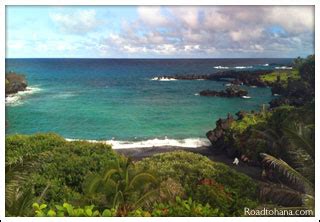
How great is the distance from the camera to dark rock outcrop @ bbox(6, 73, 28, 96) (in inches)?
498

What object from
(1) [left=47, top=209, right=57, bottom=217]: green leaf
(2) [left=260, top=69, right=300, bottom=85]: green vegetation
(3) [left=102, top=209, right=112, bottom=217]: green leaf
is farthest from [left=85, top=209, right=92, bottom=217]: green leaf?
(2) [left=260, top=69, right=300, bottom=85]: green vegetation

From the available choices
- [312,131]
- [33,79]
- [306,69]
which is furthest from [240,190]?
[33,79]

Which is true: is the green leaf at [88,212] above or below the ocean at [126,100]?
below

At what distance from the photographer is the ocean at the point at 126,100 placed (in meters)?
13.4

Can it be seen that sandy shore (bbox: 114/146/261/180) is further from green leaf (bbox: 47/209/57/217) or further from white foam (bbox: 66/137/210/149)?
green leaf (bbox: 47/209/57/217)

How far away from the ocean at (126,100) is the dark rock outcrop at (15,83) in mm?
214

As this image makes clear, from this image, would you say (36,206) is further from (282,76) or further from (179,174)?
(282,76)

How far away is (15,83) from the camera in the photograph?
12.9m

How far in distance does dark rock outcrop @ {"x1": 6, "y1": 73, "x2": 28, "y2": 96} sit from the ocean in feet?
0.70

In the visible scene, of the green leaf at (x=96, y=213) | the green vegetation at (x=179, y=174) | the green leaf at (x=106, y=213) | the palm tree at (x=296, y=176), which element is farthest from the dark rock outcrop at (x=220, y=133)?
the green leaf at (x=96, y=213)

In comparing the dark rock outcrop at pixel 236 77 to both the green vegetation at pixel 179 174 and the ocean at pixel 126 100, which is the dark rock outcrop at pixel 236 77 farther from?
the green vegetation at pixel 179 174

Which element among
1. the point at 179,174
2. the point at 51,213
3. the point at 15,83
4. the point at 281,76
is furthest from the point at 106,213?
the point at 281,76

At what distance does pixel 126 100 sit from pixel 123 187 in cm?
321

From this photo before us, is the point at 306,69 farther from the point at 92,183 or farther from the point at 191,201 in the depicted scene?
the point at 92,183
